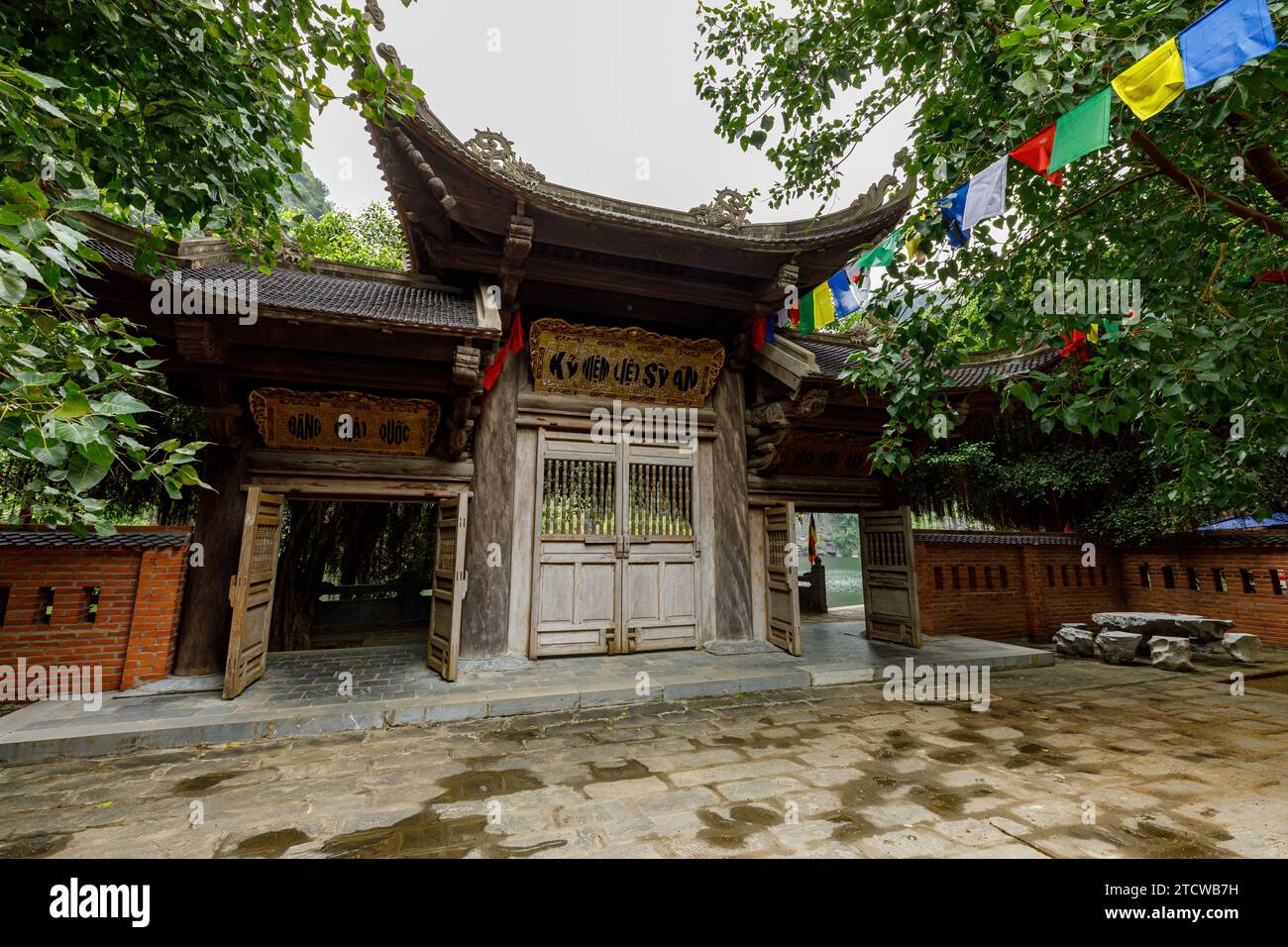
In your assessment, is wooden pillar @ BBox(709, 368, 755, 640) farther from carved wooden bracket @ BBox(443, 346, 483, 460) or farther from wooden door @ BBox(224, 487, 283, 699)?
wooden door @ BBox(224, 487, 283, 699)

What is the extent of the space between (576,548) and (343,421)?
2942mm

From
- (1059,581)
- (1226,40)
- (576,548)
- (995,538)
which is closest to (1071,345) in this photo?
(1226,40)

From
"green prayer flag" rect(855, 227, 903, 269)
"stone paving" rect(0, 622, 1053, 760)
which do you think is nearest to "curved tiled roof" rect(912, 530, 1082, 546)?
"stone paving" rect(0, 622, 1053, 760)

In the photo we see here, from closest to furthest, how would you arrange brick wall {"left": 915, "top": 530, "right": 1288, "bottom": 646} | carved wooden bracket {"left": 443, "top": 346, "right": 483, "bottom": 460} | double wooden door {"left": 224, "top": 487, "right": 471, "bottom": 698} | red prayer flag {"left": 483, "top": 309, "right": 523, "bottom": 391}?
double wooden door {"left": 224, "top": 487, "right": 471, "bottom": 698} → carved wooden bracket {"left": 443, "top": 346, "right": 483, "bottom": 460} → red prayer flag {"left": 483, "top": 309, "right": 523, "bottom": 391} → brick wall {"left": 915, "top": 530, "right": 1288, "bottom": 646}

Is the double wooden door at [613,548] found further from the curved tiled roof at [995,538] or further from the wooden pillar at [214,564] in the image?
the curved tiled roof at [995,538]

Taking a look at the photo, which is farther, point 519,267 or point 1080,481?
point 1080,481

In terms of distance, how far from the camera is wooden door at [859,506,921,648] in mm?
7340

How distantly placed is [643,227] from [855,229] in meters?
2.66

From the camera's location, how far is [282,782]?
336 cm

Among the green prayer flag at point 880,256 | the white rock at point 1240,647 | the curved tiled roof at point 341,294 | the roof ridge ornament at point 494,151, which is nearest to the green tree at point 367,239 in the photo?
the curved tiled roof at point 341,294

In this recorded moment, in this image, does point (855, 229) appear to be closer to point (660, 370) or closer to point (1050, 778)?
point (660, 370)

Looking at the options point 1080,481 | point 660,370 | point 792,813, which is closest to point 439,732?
point 792,813

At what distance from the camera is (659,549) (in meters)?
7.01

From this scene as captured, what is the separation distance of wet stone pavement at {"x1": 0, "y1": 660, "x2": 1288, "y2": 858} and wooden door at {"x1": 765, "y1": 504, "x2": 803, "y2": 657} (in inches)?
78.0
